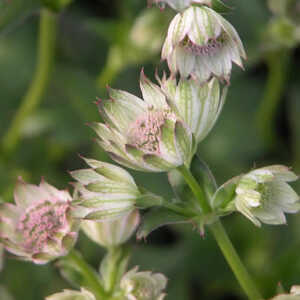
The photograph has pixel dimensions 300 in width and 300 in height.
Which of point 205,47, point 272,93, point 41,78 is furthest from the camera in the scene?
point 272,93

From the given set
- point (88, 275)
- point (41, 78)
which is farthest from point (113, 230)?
point (41, 78)

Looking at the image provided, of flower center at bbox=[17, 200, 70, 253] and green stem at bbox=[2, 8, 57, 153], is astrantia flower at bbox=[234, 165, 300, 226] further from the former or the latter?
green stem at bbox=[2, 8, 57, 153]

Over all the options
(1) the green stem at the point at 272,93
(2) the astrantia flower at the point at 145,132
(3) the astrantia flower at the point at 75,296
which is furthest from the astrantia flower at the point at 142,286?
(1) the green stem at the point at 272,93

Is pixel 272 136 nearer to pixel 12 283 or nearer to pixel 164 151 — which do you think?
pixel 12 283

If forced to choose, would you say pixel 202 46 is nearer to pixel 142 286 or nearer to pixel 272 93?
pixel 142 286

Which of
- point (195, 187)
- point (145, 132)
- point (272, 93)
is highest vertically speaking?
point (145, 132)

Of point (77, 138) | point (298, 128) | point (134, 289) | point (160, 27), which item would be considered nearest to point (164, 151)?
point (134, 289)

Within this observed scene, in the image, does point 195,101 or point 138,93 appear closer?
point 195,101
